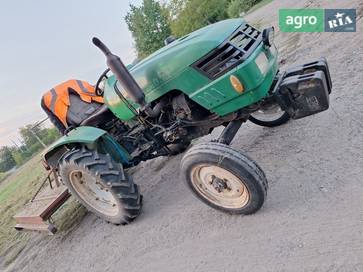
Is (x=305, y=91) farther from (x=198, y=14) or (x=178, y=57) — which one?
(x=198, y=14)

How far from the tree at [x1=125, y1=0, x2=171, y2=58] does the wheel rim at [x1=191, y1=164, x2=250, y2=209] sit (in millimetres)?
32607

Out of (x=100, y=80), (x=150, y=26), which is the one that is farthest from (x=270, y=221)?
(x=150, y=26)

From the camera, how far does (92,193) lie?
446 centimetres

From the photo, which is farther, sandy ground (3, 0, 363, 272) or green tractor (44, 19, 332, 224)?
green tractor (44, 19, 332, 224)

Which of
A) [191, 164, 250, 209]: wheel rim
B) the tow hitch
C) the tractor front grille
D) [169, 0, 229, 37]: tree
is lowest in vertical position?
[169, 0, 229, 37]: tree

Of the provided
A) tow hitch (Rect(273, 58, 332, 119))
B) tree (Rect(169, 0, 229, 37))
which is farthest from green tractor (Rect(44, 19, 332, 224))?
tree (Rect(169, 0, 229, 37))

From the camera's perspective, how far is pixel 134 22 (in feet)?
123

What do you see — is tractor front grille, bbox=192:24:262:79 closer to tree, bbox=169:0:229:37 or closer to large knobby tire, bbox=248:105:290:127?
large knobby tire, bbox=248:105:290:127

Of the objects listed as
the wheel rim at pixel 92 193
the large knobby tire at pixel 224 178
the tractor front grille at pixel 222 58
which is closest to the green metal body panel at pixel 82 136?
the wheel rim at pixel 92 193

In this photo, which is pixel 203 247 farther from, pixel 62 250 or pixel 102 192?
pixel 62 250

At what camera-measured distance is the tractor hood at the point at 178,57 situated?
334 centimetres

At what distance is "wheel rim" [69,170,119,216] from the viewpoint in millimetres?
4306

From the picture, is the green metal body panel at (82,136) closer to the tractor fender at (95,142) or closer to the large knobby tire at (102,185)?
the tractor fender at (95,142)

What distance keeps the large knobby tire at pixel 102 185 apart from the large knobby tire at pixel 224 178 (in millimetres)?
826
